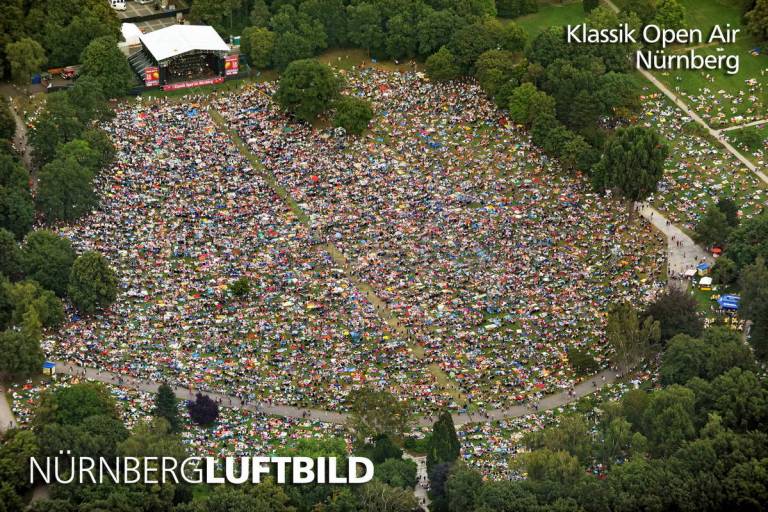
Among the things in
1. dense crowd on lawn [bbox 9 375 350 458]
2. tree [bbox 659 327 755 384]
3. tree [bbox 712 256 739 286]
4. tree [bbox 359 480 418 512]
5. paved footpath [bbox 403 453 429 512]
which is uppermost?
tree [bbox 712 256 739 286]

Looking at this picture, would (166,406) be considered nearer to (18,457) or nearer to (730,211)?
(18,457)

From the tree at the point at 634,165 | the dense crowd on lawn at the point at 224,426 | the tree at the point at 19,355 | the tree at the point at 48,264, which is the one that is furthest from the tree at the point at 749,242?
the tree at the point at 19,355

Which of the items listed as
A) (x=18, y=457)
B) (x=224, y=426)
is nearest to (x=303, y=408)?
(x=224, y=426)

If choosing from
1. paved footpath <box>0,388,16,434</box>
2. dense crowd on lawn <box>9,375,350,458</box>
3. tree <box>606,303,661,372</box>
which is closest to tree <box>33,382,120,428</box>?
dense crowd on lawn <box>9,375,350,458</box>

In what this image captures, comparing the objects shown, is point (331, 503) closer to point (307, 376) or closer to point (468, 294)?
point (307, 376)

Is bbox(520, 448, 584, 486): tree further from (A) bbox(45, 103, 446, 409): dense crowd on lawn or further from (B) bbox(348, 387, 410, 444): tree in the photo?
(A) bbox(45, 103, 446, 409): dense crowd on lawn

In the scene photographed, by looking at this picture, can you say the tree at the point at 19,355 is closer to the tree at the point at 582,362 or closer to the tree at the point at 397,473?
the tree at the point at 397,473
